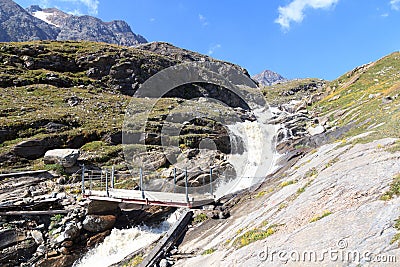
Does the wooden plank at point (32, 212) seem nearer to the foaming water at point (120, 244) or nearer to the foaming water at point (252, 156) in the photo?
the foaming water at point (120, 244)

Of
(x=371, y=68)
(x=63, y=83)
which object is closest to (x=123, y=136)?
(x=63, y=83)

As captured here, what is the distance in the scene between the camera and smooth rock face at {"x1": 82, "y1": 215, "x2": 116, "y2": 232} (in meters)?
19.8

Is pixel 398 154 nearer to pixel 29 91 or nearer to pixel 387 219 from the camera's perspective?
pixel 387 219

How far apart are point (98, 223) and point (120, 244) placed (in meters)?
2.44

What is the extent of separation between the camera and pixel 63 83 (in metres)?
58.0

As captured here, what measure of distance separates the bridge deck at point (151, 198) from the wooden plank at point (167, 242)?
94 centimetres

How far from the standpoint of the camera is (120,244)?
62.6 feet

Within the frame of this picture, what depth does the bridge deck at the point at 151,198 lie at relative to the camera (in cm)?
1783

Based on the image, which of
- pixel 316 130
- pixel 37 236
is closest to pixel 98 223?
pixel 37 236

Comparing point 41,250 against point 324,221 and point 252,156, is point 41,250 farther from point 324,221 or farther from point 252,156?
point 252,156

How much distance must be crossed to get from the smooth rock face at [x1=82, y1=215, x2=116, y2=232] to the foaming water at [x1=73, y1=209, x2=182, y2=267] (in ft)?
2.35

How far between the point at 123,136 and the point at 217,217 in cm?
2448

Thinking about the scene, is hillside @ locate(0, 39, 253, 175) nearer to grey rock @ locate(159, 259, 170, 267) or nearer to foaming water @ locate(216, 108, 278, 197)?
foaming water @ locate(216, 108, 278, 197)

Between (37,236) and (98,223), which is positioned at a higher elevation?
(37,236)
